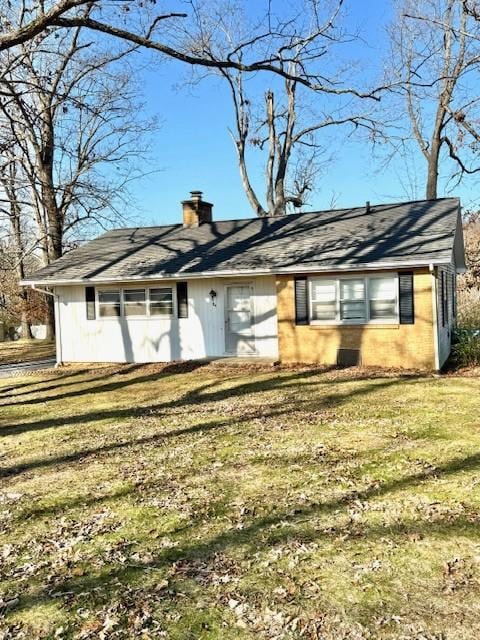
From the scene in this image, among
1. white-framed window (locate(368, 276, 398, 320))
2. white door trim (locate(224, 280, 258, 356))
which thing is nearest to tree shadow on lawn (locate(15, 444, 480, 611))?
white-framed window (locate(368, 276, 398, 320))

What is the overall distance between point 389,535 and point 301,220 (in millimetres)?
13737

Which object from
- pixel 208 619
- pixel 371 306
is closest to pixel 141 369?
pixel 371 306

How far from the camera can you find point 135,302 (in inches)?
615

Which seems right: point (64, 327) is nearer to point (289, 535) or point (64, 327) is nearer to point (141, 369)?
point (141, 369)

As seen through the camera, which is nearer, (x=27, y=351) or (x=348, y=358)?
(x=348, y=358)

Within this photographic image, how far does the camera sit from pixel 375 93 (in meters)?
10.1

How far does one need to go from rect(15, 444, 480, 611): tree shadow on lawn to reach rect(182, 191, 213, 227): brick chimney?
1477 cm

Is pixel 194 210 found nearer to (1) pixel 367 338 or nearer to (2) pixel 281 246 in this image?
(2) pixel 281 246

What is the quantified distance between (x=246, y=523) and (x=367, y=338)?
29.1 feet

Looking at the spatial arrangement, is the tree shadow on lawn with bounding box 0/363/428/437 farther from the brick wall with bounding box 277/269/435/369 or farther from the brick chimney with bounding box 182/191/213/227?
the brick chimney with bounding box 182/191/213/227

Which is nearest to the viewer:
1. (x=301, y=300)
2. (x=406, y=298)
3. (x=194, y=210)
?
(x=406, y=298)

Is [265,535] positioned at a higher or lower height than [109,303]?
lower

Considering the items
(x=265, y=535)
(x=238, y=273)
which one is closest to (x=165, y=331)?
(x=238, y=273)

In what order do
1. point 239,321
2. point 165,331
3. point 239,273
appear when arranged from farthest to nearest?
point 165,331 → point 239,321 → point 239,273
